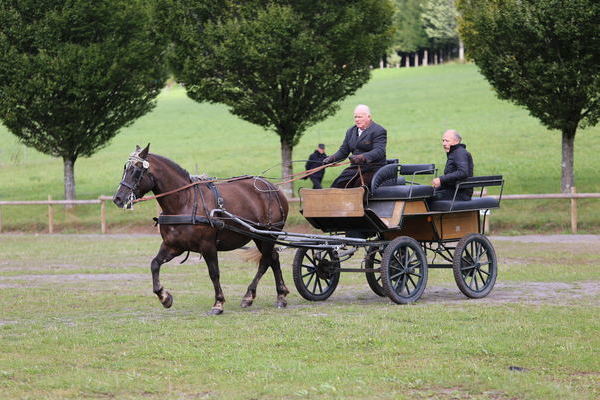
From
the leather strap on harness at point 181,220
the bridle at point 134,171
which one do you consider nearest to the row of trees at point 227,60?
the leather strap on harness at point 181,220

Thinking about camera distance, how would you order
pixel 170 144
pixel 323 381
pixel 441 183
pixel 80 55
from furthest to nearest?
pixel 170 144 < pixel 80 55 < pixel 441 183 < pixel 323 381

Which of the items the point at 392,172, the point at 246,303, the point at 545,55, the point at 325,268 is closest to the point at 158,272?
the point at 246,303

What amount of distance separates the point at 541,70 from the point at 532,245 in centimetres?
618

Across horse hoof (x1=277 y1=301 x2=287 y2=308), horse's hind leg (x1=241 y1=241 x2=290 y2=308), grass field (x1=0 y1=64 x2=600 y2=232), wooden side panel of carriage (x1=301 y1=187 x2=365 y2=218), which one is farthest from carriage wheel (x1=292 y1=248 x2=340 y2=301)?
grass field (x1=0 y1=64 x2=600 y2=232)

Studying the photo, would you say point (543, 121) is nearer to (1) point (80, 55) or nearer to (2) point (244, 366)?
(1) point (80, 55)

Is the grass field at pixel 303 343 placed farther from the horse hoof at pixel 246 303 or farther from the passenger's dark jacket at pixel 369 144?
the passenger's dark jacket at pixel 369 144

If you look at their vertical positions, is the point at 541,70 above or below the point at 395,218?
above

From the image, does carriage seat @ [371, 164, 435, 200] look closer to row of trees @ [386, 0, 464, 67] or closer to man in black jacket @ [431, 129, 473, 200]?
man in black jacket @ [431, 129, 473, 200]

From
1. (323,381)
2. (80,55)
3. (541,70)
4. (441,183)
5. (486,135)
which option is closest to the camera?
(323,381)

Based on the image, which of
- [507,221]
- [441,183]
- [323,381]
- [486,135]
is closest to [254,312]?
[441,183]

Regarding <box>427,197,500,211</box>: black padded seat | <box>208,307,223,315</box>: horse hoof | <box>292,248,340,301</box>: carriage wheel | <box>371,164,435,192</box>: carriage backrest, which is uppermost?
<box>371,164,435,192</box>: carriage backrest

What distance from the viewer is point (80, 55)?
96.7 feet

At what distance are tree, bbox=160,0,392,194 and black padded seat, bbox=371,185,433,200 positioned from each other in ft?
51.3

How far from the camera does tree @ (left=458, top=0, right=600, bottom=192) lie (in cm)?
2469
